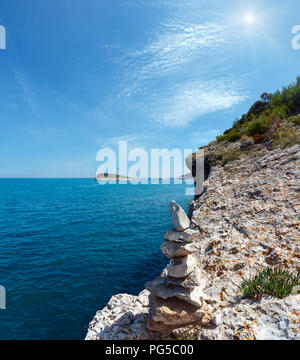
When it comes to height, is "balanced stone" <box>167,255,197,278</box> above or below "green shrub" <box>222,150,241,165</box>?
below

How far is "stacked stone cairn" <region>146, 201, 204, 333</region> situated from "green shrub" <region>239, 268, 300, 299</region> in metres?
1.70

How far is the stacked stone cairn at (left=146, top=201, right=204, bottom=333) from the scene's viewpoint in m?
5.65

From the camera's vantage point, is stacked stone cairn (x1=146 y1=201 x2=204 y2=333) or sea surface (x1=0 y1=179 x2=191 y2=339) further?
sea surface (x1=0 y1=179 x2=191 y2=339)

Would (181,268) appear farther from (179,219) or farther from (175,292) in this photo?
(179,219)

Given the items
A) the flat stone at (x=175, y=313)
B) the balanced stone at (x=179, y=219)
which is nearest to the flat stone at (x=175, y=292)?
the flat stone at (x=175, y=313)

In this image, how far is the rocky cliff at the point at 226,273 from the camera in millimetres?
5340

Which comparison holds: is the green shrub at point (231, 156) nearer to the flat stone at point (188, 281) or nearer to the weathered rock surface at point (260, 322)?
the weathered rock surface at point (260, 322)

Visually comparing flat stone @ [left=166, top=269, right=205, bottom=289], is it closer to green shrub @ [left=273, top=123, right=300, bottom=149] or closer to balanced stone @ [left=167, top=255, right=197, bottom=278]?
balanced stone @ [left=167, top=255, right=197, bottom=278]

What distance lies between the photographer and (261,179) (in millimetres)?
13828

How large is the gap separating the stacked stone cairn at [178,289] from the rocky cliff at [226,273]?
27 mm

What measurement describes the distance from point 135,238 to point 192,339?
20026mm

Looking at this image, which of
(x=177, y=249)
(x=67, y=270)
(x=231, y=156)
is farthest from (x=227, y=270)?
(x=231, y=156)

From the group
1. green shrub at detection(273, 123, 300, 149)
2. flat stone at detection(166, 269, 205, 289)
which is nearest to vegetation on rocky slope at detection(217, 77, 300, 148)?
green shrub at detection(273, 123, 300, 149)

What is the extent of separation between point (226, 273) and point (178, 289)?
2902 millimetres
